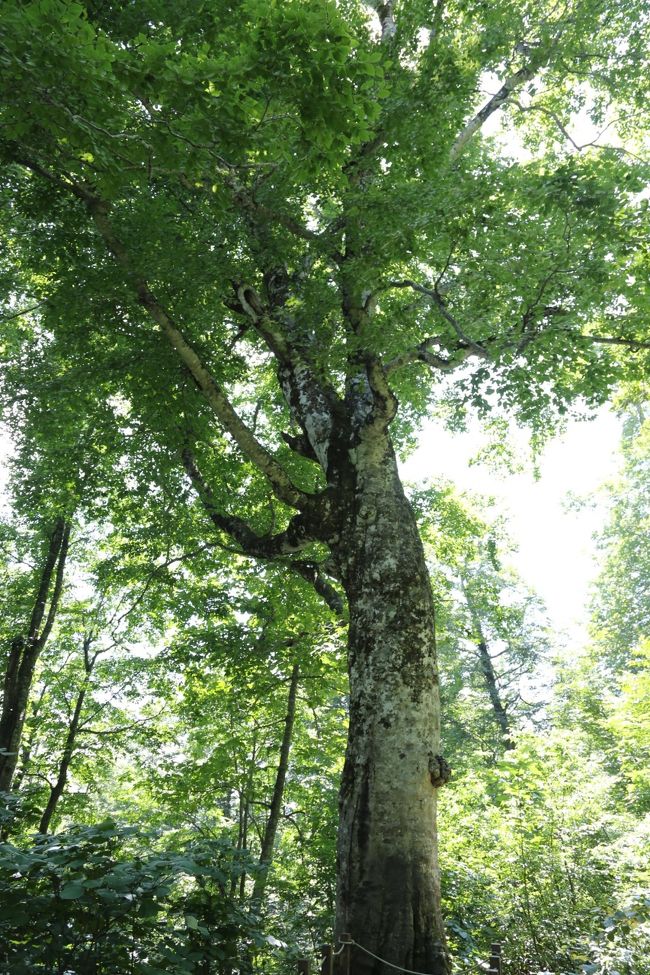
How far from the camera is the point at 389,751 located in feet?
13.9

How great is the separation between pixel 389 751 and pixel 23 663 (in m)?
6.60

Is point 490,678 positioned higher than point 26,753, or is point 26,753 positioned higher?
point 490,678

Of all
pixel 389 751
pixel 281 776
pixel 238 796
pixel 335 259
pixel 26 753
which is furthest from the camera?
pixel 26 753

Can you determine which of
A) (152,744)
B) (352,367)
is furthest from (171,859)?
(152,744)

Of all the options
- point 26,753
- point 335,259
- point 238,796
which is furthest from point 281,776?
point 335,259

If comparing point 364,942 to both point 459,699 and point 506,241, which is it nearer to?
point 506,241

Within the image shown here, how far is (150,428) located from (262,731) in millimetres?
4889

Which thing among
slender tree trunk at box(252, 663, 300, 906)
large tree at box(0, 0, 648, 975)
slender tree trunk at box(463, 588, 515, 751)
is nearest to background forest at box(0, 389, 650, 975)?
slender tree trunk at box(252, 663, 300, 906)

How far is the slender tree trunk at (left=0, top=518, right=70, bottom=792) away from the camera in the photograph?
24.5 feet

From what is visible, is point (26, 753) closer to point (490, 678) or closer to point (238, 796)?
point (238, 796)

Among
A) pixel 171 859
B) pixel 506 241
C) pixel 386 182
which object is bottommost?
pixel 171 859

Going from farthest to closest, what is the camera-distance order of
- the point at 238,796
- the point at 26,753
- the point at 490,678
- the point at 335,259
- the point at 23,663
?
1. the point at 490,678
2. the point at 26,753
3. the point at 238,796
4. the point at 23,663
5. the point at 335,259

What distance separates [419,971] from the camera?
11.9 ft

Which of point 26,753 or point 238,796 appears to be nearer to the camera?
point 238,796
